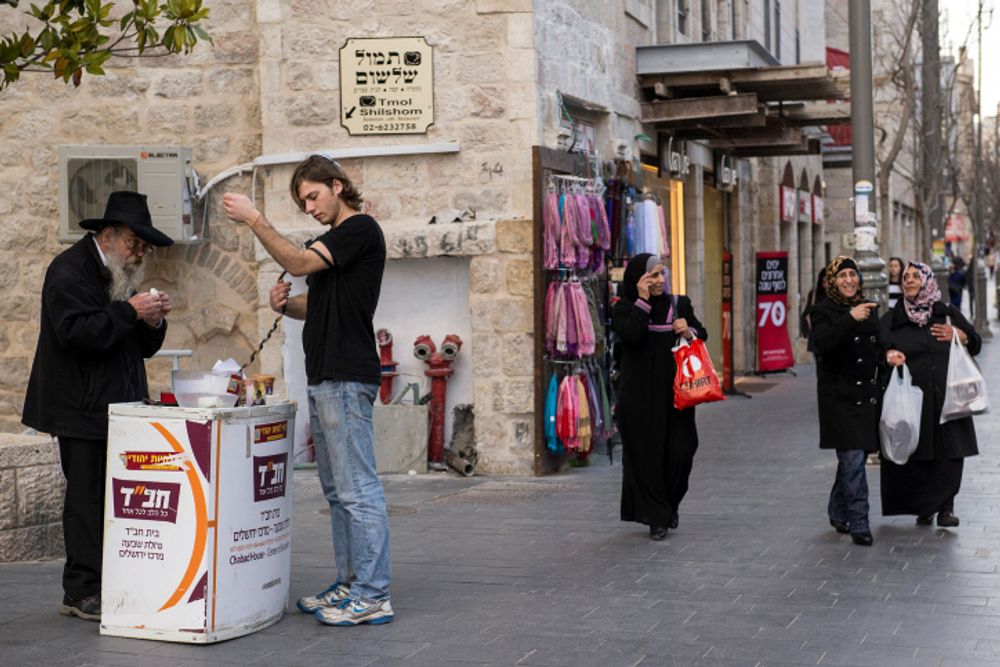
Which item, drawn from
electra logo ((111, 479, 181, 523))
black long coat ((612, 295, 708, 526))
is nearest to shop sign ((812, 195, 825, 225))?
black long coat ((612, 295, 708, 526))

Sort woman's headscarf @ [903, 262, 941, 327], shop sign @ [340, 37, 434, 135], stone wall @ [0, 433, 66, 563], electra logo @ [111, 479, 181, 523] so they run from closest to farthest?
electra logo @ [111, 479, 181, 523]
stone wall @ [0, 433, 66, 563]
woman's headscarf @ [903, 262, 941, 327]
shop sign @ [340, 37, 434, 135]

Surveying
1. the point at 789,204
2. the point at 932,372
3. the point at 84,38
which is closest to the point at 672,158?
the point at 932,372

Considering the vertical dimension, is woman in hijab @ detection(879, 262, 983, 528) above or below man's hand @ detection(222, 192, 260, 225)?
below

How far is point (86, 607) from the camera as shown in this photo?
6793mm

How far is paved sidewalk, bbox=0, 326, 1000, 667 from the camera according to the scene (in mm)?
6230

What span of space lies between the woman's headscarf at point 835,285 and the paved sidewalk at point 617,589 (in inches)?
52.8

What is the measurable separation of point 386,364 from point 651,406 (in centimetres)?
371

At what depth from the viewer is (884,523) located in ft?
31.3

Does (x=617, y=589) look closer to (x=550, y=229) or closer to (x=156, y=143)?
(x=550, y=229)

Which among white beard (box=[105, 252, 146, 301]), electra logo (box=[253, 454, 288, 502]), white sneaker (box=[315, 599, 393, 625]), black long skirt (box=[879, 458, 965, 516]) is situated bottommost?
white sneaker (box=[315, 599, 393, 625])

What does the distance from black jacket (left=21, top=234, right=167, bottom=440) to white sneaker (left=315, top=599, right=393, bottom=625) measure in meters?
1.23

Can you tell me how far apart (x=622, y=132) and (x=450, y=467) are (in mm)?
4294

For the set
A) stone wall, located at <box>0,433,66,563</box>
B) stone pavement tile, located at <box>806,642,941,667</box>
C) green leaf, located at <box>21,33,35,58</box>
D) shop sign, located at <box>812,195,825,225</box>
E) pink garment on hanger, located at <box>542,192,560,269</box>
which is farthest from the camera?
shop sign, located at <box>812,195,825,225</box>

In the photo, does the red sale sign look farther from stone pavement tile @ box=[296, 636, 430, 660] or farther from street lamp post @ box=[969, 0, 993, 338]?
stone pavement tile @ box=[296, 636, 430, 660]
